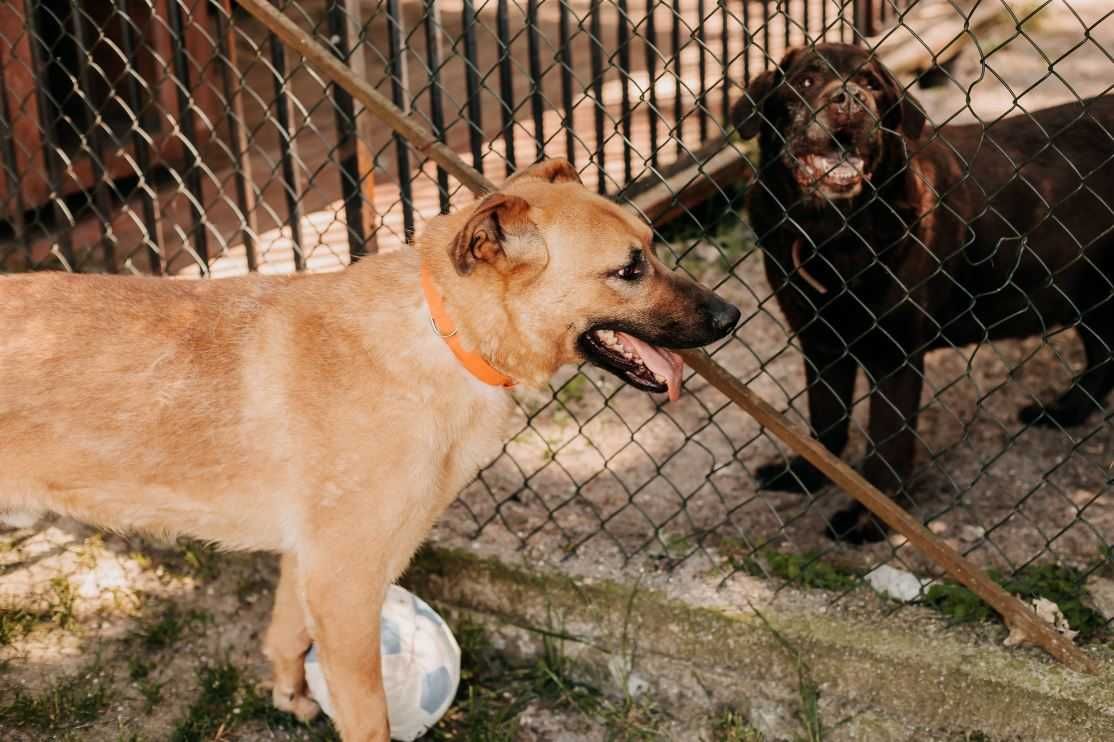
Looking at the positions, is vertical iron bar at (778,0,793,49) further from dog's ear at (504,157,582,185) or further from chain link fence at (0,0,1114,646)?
dog's ear at (504,157,582,185)

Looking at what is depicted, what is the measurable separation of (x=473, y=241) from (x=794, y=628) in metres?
1.48

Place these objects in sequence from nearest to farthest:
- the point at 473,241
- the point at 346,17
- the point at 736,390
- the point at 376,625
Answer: the point at 473,241 → the point at 376,625 → the point at 736,390 → the point at 346,17

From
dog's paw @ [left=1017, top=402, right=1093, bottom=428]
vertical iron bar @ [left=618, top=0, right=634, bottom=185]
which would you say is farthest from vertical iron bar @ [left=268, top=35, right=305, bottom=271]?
dog's paw @ [left=1017, top=402, right=1093, bottom=428]

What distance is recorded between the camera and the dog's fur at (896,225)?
3.83 meters

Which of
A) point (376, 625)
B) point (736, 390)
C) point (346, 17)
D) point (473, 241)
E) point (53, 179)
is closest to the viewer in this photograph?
point (473, 241)

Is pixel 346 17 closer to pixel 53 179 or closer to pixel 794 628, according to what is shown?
pixel 53 179

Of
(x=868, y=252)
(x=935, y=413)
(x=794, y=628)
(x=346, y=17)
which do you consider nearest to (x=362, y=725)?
(x=794, y=628)

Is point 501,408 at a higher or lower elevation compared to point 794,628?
higher

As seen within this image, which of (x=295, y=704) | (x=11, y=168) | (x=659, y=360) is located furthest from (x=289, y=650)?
(x=11, y=168)

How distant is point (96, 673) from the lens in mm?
3688

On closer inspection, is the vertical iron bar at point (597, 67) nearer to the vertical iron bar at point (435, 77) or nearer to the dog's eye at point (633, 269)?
the vertical iron bar at point (435, 77)

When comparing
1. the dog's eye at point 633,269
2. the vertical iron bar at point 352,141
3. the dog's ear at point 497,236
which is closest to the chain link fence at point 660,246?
the vertical iron bar at point 352,141

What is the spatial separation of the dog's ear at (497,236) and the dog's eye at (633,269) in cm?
20

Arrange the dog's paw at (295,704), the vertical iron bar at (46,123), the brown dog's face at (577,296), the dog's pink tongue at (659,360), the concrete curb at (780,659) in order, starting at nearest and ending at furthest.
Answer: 1. the brown dog's face at (577,296)
2. the dog's pink tongue at (659,360)
3. the concrete curb at (780,659)
4. the dog's paw at (295,704)
5. the vertical iron bar at (46,123)
